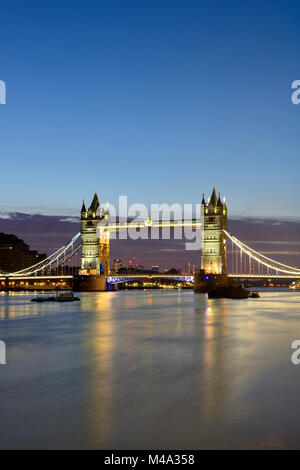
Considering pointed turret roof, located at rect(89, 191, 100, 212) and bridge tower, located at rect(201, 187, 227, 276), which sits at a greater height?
pointed turret roof, located at rect(89, 191, 100, 212)

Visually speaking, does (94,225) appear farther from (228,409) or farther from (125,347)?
(228,409)

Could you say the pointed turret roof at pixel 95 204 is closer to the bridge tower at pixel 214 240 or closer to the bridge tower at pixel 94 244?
the bridge tower at pixel 94 244

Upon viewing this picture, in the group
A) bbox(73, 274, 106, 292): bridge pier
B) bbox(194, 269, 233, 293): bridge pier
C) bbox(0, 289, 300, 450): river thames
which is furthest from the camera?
bbox(73, 274, 106, 292): bridge pier

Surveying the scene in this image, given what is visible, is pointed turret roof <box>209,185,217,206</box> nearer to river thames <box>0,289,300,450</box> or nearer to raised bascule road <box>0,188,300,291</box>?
raised bascule road <box>0,188,300,291</box>

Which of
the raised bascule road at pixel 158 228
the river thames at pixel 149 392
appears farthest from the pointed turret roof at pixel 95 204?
the river thames at pixel 149 392

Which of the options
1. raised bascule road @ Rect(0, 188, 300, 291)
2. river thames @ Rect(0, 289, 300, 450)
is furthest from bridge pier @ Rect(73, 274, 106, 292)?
river thames @ Rect(0, 289, 300, 450)

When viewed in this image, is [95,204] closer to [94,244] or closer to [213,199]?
[94,244]

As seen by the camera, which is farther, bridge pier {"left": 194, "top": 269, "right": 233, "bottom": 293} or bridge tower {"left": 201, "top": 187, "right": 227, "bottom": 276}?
bridge tower {"left": 201, "top": 187, "right": 227, "bottom": 276}
